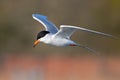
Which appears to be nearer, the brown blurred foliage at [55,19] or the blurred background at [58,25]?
the blurred background at [58,25]

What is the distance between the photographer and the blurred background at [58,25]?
16422 millimetres

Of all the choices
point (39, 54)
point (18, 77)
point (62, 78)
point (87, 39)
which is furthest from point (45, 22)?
point (87, 39)

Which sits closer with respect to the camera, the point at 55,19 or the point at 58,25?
the point at 58,25

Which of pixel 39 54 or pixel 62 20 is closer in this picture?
pixel 39 54

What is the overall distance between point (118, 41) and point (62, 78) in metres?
6.87

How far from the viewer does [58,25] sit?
19266 mm

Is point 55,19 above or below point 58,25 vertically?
below

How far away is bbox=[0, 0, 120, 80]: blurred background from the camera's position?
16422 millimetres

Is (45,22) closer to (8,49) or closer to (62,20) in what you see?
(8,49)

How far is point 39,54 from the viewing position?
18.8 meters

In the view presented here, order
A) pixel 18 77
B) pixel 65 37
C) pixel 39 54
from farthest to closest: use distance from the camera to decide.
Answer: pixel 39 54 → pixel 18 77 → pixel 65 37

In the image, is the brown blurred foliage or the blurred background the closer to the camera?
the blurred background

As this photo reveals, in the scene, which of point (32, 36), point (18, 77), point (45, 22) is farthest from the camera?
point (32, 36)

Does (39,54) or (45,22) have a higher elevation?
(45,22)
